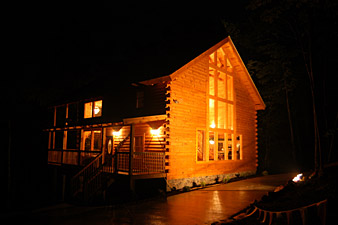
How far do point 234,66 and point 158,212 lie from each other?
12001 millimetres

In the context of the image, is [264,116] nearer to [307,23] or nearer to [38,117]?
[307,23]

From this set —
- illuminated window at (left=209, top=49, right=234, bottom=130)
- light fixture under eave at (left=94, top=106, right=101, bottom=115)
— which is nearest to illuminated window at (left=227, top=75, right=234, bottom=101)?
illuminated window at (left=209, top=49, right=234, bottom=130)

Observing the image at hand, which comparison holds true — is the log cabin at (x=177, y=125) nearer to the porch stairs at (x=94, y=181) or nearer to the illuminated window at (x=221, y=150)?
the porch stairs at (x=94, y=181)

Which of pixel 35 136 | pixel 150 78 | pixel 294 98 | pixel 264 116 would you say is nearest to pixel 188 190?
pixel 150 78

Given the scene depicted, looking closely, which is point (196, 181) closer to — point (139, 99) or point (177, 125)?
point (177, 125)

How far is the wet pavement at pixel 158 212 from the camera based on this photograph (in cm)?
750

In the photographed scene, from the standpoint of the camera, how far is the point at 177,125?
12625mm

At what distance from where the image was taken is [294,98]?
27.8m

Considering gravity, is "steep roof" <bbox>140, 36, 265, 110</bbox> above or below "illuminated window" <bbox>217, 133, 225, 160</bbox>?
above

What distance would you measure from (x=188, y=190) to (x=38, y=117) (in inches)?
1369

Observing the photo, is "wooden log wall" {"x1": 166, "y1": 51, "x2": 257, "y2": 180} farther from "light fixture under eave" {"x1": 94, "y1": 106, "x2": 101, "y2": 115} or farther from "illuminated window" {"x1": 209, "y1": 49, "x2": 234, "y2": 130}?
"light fixture under eave" {"x1": 94, "y1": 106, "x2": 101, "y2": 115}

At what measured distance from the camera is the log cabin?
487 inches

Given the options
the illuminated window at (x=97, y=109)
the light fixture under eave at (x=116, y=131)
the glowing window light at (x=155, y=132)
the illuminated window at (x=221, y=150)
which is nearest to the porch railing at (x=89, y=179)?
the glowing window light at (x=155, y=132)

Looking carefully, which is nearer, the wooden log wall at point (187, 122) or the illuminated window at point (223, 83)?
the wooden log wall at point (187, 122)
